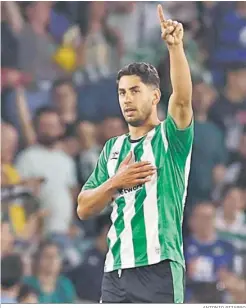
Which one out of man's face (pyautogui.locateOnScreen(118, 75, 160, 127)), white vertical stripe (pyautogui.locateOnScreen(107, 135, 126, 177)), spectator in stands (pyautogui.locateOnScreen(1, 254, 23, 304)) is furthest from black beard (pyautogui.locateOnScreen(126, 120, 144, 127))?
spectator in stands (pyautogui.locateOnScreen(1, 254, 23, 304))

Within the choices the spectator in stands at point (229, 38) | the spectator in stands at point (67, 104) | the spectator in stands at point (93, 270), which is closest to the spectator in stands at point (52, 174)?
the spectator in stands at point (67, 104)

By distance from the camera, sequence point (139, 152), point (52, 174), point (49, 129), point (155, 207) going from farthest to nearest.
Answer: point (49, 129), point (52, 174), point (139, 152), point (155, 207)

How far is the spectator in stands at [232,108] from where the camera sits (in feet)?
21.3

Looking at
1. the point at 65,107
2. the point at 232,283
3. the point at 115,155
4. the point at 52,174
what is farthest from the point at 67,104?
the point at 115,155

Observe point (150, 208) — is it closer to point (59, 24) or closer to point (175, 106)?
point (175, 106)

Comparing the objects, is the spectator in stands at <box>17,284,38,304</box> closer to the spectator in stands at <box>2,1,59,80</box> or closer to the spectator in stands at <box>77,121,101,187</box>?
the spectator in stands at <box>77,121,101,187</box>

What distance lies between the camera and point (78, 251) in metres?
6.09

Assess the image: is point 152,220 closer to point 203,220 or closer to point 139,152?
point 139,152

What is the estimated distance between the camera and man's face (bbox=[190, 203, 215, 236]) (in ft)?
20.2

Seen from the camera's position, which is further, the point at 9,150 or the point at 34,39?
the point at 34,39

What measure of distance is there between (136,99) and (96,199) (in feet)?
1.51

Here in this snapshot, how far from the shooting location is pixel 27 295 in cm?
573

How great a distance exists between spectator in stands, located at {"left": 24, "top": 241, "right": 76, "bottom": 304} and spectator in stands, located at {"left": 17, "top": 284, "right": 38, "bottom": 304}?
0.03 m
